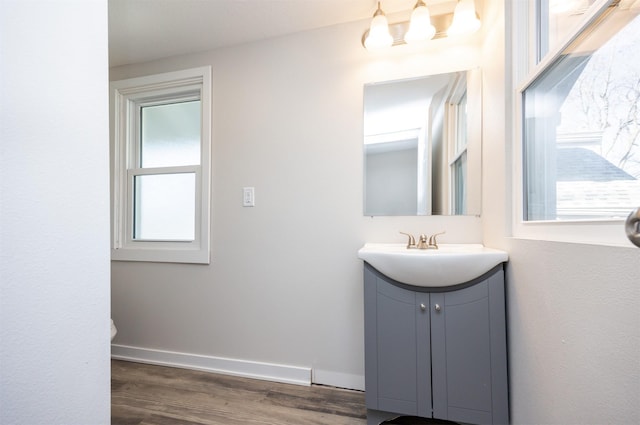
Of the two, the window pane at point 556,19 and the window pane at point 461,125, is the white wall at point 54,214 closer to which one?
the window pane at point 556,19

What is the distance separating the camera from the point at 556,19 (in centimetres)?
91

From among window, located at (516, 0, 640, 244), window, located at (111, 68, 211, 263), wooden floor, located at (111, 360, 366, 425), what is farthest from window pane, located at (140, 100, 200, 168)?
window, located at (516, 0, 640, 244)

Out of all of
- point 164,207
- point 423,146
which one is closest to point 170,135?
point 164,207

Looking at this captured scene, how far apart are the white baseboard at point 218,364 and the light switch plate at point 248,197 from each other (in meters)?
1.00

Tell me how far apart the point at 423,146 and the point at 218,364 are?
1861mm

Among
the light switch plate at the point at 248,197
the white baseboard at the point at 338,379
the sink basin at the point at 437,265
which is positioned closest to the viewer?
the sink basin at the point at 437,265

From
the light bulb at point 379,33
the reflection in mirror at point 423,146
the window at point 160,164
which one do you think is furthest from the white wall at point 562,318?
the window at point 160,164

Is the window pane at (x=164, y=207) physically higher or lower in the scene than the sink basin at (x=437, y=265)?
higher

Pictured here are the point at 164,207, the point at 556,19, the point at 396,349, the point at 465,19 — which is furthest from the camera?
the point at 164,207

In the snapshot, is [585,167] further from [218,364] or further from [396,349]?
[218,364]

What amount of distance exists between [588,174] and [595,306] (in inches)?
14.4

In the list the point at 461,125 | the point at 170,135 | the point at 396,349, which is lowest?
the point at 396,349

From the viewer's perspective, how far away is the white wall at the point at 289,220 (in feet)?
5.11

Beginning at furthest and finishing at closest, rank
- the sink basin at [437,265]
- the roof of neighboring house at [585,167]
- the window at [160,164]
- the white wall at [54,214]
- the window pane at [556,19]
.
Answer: the window at [160,164], the sink basin at [437,265], the window pane at [556,19], the roof of neighboring house at [585,167], the white wall at [54,214]
